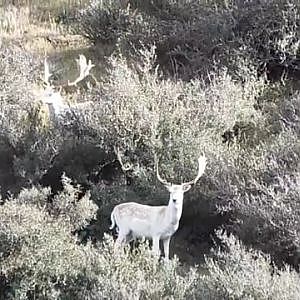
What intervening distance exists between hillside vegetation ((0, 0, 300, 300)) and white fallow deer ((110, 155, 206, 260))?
19 cm

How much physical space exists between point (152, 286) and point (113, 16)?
22.7ft

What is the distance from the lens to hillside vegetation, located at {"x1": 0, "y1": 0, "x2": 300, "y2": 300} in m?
7.50

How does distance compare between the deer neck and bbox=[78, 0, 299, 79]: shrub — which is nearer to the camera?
the deer neck

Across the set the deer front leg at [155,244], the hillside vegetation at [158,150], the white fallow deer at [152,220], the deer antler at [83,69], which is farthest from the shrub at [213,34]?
the deer front leg at [155,244]

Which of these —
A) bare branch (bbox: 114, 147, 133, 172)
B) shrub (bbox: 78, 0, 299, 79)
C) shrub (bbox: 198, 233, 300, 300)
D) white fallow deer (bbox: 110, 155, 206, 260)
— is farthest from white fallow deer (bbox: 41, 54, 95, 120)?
shrub (bbox: 198, 233, 300, 300)

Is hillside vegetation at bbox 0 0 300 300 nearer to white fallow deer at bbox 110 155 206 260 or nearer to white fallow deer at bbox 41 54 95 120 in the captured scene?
white fallow deer at bbox 41 54 95 120

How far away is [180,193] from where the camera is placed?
7.93 metres

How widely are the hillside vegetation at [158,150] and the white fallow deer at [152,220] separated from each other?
0.62ft

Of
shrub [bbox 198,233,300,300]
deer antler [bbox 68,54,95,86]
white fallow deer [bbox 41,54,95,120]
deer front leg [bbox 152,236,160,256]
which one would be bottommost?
deer antler [bbox 68,54,95,86]

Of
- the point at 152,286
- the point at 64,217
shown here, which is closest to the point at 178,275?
the point at 152,286

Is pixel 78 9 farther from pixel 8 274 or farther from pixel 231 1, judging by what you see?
pixel 8 274

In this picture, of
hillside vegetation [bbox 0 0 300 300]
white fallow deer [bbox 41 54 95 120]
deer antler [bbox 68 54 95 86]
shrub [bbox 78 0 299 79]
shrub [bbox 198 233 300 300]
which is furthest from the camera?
deer antler [bbox 68 54 95 86]

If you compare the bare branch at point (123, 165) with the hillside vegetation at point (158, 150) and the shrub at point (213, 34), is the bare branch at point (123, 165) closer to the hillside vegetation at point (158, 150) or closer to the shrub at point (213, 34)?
the hillside vegetation at point (158, 150)

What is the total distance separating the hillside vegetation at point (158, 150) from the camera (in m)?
7.50
